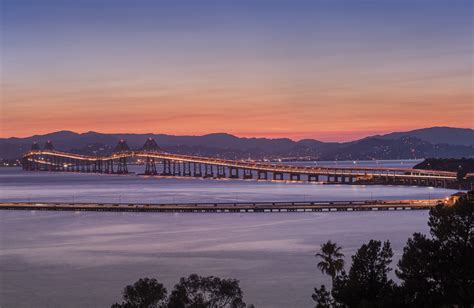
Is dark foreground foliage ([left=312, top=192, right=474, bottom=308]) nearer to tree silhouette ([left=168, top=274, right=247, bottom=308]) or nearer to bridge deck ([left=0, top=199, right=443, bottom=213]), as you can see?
tree silhouette ([left=168, top=274, right=247, bottom=308])

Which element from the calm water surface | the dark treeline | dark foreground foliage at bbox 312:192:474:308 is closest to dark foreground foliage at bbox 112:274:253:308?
the dark treeline

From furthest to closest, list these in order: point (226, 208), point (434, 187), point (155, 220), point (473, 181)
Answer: point (434, 187)
point (473, 181)
point (226, 208)
point (155, 220)

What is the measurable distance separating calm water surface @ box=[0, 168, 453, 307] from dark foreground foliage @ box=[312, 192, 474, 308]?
29.7 feet

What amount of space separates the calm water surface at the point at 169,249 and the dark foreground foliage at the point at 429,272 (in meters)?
9.07

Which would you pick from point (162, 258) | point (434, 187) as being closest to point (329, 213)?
point (162, 258)

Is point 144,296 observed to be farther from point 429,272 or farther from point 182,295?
point 429,272

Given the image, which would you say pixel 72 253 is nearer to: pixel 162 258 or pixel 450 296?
pixel 162 258

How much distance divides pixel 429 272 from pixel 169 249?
77.4 feet

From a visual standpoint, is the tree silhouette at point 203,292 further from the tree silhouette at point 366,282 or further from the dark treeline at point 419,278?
the tree silhouette at point 366,282

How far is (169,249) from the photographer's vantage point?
3738 centimetres

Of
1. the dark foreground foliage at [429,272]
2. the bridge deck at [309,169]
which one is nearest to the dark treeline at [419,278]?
the dark foreground foliage at [429,272]

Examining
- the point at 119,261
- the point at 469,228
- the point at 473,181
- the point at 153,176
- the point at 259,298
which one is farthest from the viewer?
the point at 153,176

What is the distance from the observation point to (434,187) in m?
89.1

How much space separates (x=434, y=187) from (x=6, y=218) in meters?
53.5
